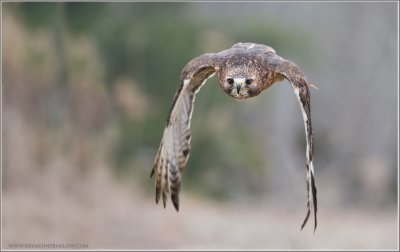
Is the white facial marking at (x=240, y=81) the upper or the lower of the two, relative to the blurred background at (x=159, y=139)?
upper

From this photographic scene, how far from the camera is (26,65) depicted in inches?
374

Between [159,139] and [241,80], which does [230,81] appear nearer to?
[241,80]

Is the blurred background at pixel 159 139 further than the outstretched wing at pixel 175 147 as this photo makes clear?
Yes

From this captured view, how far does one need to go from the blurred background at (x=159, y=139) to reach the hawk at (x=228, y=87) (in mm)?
4288

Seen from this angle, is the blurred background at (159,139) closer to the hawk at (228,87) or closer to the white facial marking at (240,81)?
the hawk at (228,87)

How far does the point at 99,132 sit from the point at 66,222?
1242 millimetres

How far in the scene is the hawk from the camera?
429 cm

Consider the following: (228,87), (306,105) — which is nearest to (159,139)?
(228,87)

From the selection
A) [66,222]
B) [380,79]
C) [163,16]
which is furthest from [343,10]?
[66,222]

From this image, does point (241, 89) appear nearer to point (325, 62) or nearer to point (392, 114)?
point (325, 62)

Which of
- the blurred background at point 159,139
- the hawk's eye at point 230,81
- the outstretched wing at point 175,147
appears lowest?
the blurred background at point 159,139

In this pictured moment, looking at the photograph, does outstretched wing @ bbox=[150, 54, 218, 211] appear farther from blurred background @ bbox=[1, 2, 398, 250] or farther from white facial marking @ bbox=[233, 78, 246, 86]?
blurred background @ bbox=[1, 2, 398, 250]

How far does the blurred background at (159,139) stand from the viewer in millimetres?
9391

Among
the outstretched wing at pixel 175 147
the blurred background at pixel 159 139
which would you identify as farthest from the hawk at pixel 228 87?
the blurred background at pixel 159 139
